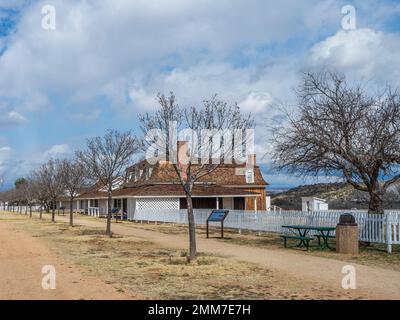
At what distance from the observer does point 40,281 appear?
9883mm

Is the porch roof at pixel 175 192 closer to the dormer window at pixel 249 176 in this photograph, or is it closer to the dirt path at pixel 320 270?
the dormer window at pixel 249 176

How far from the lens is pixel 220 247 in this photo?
17297 millimetres

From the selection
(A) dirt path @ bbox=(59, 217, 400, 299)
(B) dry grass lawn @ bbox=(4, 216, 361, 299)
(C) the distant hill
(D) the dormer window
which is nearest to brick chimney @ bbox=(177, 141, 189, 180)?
(B) dry grass lawn @ bbox=(4, 216, 361, 299)

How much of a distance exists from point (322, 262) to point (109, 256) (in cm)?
597

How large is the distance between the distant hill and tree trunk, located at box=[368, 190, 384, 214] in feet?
19.0

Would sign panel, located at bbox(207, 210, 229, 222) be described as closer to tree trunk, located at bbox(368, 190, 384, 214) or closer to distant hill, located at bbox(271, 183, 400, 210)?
distant hill, located at bbox(271, 183, 400, 210)

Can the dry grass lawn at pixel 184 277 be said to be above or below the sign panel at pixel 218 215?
below

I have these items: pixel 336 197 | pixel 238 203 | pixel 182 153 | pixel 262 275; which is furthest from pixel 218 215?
pixel 336 197

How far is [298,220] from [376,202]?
490 centimetres

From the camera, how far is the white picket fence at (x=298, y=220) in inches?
606

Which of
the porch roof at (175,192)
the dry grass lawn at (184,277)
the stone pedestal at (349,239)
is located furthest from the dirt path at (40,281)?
the porch roof at (175,192)

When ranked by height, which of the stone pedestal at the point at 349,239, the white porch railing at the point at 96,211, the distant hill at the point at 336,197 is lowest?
the white porch railing at the point at 96,211

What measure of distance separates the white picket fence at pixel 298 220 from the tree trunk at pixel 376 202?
0.46 meters

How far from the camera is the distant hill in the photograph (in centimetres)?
3593
